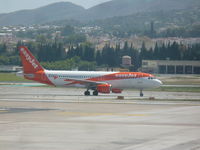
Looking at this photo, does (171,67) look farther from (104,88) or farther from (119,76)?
(104,88)

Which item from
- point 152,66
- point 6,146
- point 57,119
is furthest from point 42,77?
point 152,66

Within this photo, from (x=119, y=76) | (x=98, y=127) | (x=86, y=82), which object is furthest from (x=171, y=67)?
(x=98, y=127)

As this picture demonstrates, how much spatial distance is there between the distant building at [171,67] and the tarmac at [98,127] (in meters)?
107

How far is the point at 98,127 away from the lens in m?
33.9

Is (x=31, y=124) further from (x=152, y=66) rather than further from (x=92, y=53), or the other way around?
(x=92, y=53)

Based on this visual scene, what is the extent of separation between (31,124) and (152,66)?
12446 cm

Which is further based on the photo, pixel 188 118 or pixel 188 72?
pixel 188 72

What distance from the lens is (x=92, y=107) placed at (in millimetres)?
48938

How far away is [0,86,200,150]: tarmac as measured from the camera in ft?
89.6

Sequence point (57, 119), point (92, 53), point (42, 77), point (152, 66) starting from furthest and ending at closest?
point (92, 53)
point (152, 66)
point (42, 77)
point (57, 119)

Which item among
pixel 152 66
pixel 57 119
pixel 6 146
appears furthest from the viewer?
pixel 152 66

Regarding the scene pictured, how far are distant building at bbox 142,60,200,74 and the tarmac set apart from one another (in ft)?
349

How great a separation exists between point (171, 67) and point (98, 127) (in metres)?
127

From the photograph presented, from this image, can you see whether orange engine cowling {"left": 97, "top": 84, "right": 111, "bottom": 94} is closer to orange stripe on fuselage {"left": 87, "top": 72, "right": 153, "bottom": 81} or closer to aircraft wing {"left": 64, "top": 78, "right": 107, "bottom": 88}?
aircraft wing {"left": 64, "top": 78, "right": 107, "bottom": 88}
